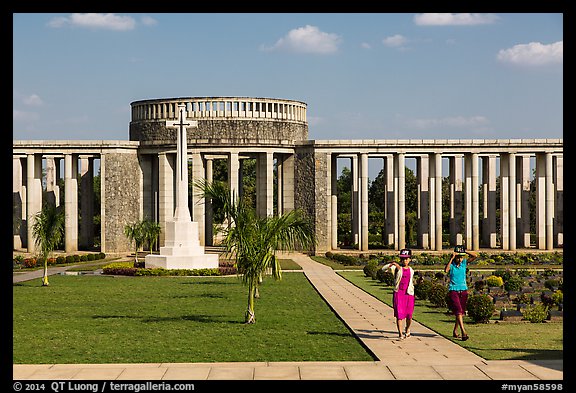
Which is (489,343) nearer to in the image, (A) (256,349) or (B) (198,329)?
(A) (256,349)

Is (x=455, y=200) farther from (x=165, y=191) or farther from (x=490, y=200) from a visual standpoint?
(x=165, y=191)

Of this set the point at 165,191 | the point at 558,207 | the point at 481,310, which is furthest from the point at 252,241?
the point at 558,207

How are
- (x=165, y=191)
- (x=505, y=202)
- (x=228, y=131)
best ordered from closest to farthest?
(x=505, y=202)
(x=165, y=191)
(x=228, y=131)

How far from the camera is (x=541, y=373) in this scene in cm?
1574

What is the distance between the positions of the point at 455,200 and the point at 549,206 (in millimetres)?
7602

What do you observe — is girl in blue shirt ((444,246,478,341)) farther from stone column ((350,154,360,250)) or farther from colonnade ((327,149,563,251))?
stone column ((350,154,360,250))

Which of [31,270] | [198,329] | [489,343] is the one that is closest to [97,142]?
[31,270]

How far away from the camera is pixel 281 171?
74.0m

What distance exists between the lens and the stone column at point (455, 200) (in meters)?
71.3

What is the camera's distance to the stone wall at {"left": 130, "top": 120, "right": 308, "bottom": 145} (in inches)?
2771

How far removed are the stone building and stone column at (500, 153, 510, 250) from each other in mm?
90

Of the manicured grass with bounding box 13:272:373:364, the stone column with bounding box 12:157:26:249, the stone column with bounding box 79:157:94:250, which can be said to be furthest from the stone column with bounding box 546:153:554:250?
the stone column with bounding box 12:157:26:249

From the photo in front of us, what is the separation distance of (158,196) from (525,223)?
3147 centimetres

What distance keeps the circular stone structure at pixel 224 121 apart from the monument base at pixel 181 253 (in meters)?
20.3
